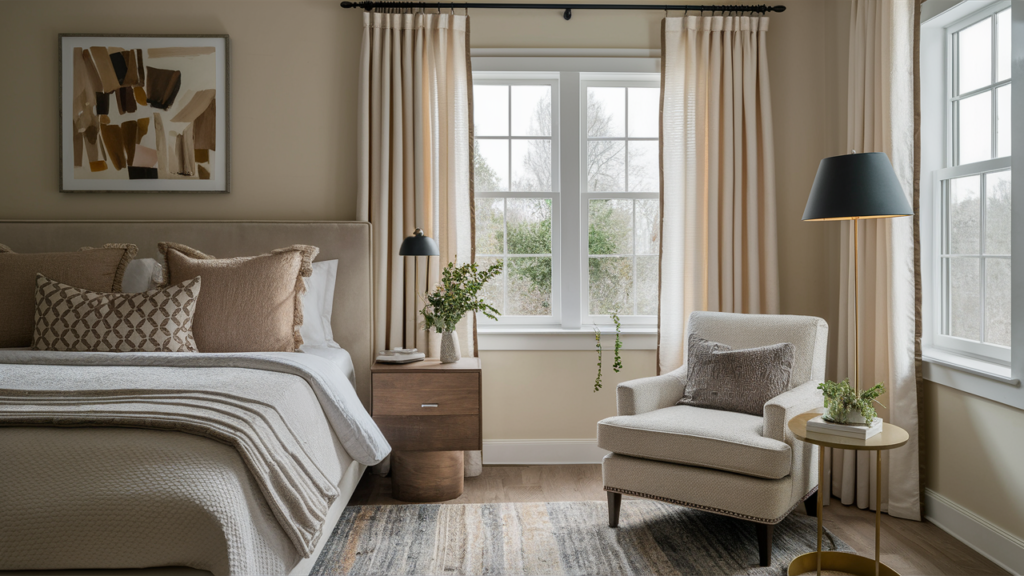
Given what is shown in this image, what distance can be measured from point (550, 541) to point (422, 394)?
33.9 inches

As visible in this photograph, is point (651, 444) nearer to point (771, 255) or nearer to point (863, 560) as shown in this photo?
point (863, 560)

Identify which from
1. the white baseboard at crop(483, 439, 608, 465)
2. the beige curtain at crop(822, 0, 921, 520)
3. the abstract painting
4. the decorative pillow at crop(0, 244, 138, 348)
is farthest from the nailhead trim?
the abstract painting

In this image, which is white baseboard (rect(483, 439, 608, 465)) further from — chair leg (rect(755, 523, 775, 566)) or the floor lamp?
the floor lamp

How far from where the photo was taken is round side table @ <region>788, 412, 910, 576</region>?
193 centimetres

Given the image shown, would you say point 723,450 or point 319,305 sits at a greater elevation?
point 319,305

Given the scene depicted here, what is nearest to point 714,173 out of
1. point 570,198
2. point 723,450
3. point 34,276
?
point 570,198

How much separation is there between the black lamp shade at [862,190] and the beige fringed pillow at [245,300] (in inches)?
86.1

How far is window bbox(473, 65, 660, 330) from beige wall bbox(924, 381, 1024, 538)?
4.63 feet

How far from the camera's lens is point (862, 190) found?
206 cm

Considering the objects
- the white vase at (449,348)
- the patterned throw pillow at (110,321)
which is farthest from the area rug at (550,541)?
the patterned throw pillow at (110,321)

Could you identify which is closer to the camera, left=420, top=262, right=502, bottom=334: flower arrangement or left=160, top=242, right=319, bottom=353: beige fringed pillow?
left=160, top=242, right=319, bottom=353: beige fringed pillow

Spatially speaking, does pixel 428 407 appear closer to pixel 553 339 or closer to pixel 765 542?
pixel 553 339

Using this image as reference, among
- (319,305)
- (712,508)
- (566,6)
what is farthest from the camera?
(566,6)

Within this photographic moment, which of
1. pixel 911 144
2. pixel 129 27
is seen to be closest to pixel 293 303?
pixel 129 27
